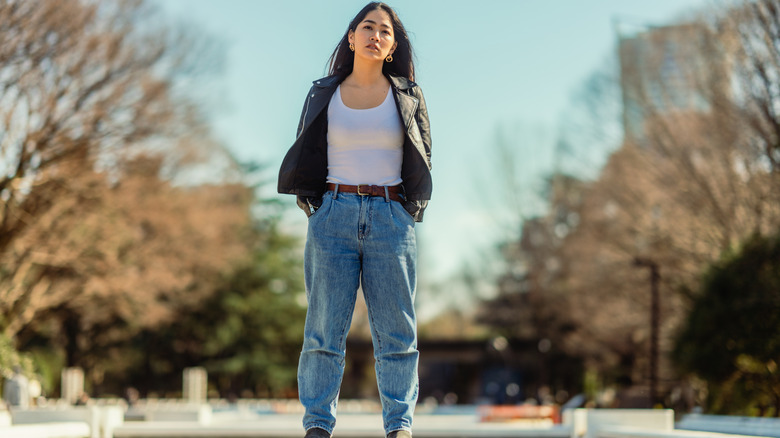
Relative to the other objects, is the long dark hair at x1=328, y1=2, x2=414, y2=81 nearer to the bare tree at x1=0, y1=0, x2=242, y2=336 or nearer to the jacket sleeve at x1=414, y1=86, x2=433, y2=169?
the jacket sleeve at x1=414, y1=86, x2=433, y2=169

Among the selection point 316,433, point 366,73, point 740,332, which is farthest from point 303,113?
point 740,332

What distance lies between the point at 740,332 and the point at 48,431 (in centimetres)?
1241

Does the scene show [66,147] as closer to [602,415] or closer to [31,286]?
[31,286]

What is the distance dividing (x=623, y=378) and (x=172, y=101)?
28725mm

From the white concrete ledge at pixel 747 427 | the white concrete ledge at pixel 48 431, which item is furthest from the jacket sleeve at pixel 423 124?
the white concrete ledge at pixel 747 427

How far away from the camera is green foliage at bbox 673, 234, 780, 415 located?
1451 cm

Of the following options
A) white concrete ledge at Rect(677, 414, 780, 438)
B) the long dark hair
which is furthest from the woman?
white concrete ledge at Rect(677, 414, 780, 438)

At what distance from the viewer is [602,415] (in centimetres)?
600

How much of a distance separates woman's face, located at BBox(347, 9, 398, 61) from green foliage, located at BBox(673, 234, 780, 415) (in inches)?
473

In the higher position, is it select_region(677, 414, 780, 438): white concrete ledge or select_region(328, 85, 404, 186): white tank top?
select_region(328, 85, 404, 186): white tank top

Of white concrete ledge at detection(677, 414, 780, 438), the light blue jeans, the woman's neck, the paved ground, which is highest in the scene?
the woman's neck

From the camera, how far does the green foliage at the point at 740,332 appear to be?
47.6ft

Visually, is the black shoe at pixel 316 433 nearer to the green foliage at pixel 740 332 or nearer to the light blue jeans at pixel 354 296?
the light blue jeans at pixel 354 296

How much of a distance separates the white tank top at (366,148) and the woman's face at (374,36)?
23 cm
